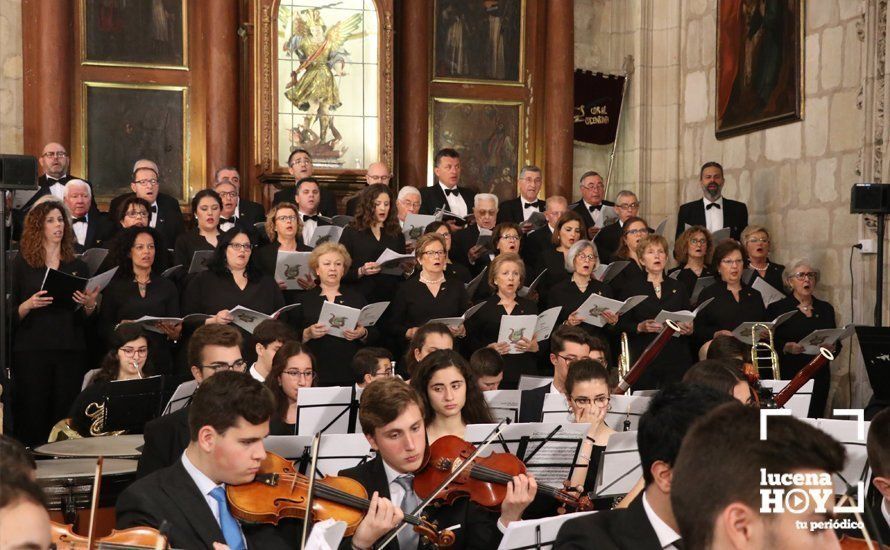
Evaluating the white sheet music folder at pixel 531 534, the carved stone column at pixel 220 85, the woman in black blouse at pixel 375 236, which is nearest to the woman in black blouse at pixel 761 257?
the woman in black blouse at pixel 375 236

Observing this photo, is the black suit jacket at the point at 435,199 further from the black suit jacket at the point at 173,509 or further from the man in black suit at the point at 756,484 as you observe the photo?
the man in black suit at the point at 756,484

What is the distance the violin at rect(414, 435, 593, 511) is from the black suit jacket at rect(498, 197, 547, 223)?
19.4 feet

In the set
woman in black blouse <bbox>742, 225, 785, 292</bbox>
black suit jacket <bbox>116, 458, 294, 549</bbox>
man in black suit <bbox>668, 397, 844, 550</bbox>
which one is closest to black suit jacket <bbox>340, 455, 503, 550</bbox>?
black suit jacket <bbox>116, 458, 294, 549</bbox>

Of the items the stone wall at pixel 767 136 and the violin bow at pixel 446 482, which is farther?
the stone wall at pixel 767 136

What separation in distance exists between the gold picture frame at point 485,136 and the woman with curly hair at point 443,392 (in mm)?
7223

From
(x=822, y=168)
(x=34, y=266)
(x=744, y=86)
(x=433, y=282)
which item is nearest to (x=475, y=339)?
(x=433, y=282)

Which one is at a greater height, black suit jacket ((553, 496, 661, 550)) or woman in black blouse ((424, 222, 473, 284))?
woman in black blouse ((424, 222, 473, 284))

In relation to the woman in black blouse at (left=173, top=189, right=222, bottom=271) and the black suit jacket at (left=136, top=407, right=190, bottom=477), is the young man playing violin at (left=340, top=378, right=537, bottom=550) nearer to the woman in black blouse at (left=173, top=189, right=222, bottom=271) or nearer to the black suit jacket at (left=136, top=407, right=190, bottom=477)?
the black suit jacket at (left=136, top=407, right=190, bottom=477)

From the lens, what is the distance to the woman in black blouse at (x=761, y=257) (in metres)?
9.45

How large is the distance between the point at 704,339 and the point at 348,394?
4430mm

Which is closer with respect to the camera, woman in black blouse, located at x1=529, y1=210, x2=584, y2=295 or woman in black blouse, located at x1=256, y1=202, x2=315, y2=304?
woman in black blouse, located at x1=256, y1=202, x2=315, y2=304

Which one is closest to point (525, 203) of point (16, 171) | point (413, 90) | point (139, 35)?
point (413, 90)

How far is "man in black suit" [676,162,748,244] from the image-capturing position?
10.3m

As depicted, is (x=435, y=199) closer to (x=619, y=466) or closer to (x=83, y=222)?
(x=83, y=222)
